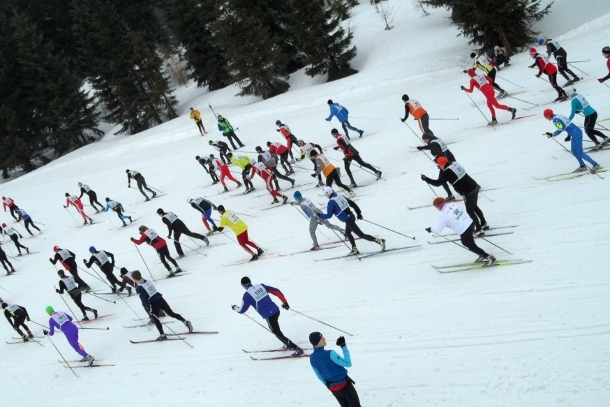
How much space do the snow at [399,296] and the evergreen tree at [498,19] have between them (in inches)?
106

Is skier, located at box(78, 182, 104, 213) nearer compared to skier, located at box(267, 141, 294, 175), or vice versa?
skier, located at box(267, 141, 294, 175)

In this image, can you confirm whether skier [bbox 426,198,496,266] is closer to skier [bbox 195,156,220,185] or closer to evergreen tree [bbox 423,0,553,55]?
skier [bbox 195,156,220,185]

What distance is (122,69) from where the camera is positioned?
36062mm

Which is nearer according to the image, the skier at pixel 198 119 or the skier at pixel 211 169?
the skier at pixel 211 169

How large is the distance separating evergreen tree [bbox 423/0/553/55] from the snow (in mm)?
2695

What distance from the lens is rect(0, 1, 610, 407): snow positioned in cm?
618

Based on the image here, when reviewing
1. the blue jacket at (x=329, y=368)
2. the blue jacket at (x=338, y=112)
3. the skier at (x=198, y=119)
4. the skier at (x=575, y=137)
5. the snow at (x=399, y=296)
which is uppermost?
the skier at (x=198, y=119)

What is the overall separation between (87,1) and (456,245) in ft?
128

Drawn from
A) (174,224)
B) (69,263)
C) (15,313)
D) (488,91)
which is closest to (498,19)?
(488,91)

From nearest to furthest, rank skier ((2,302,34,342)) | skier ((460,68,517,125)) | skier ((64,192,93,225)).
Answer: skier ((2,302,34,342))
skier ((460,68,517,125))
skier ((64,192,93,225))

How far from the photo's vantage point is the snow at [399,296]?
6176mm

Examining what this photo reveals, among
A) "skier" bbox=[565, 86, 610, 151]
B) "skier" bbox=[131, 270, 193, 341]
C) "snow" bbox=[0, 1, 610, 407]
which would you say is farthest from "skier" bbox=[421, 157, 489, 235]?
"skier" bbox=[131, 270, 193, 341]

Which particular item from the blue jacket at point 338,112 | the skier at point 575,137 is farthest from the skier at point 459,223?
the blue jacket at point 338,112

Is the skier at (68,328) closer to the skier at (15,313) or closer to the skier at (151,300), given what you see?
the skier at (151,300)
